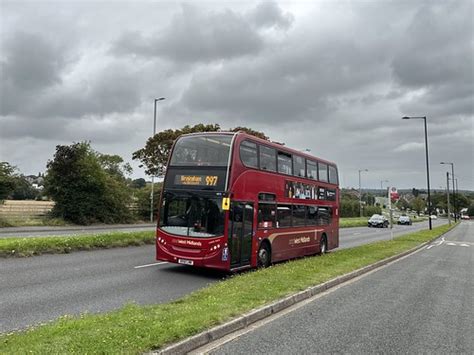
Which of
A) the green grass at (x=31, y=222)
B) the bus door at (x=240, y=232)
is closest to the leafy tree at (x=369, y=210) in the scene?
the green grass at (x=31, y=222)

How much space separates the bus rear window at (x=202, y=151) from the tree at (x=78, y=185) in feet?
64.0

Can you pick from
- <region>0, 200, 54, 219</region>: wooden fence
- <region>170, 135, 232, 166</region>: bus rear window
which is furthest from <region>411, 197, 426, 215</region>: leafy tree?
<region>170, 135, 232, 166</region>: bus rear window

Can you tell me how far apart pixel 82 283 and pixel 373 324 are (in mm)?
6359

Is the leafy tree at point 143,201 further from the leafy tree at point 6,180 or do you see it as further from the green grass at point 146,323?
the green grass at point 146,323

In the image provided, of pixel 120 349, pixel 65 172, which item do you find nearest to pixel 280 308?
pixel 120 349

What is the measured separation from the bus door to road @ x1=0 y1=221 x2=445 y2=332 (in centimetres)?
76

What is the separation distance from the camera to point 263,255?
13.0 m

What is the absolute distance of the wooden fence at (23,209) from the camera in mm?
27312

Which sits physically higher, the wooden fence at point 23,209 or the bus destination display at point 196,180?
the bus destination display at point 196,180

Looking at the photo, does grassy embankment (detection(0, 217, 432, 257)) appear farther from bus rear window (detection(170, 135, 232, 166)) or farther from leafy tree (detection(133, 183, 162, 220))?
leafy tree (detection(133, 183, 162, 220))

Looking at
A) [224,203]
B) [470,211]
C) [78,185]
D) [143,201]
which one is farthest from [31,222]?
[470,211]

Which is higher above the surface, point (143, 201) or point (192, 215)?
point (143, 201)

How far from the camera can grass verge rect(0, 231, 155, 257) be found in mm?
13008

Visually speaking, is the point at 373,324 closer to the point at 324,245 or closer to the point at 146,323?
the point at 146,323
